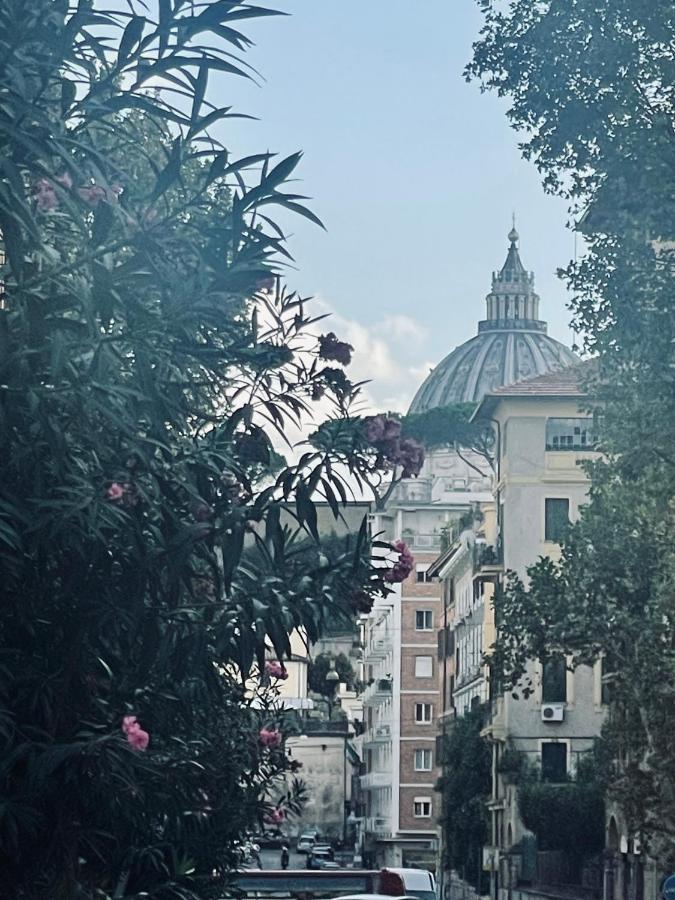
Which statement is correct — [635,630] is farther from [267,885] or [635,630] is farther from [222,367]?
[222,367]

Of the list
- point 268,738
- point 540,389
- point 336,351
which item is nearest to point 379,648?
point 540,389

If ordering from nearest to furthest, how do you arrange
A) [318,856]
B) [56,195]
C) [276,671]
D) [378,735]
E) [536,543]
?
[56,195]
[276,671]
[536,543]
[318,856]
[378,735]

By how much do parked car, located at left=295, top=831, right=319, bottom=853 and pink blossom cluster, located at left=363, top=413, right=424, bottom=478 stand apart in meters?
108

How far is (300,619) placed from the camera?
38.5 feet

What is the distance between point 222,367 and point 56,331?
6.52ft

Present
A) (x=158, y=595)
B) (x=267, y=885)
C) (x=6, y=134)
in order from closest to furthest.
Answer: (x=6, y=134), (x=158, y=595), (x=267, y=885)

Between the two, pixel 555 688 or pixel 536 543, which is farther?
A: pixel 536 543

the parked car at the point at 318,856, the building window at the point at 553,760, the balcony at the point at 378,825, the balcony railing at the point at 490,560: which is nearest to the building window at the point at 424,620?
the balcony at the point at 378,825

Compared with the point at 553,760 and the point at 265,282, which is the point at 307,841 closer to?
the point at 553,760

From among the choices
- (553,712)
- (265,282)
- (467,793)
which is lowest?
(265,282)

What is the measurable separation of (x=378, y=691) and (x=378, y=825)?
298 inches

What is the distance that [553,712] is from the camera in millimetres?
70625

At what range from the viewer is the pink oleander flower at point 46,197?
35.9 feet

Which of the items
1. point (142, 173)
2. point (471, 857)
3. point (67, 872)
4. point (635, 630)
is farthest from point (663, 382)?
point (471, 857)
